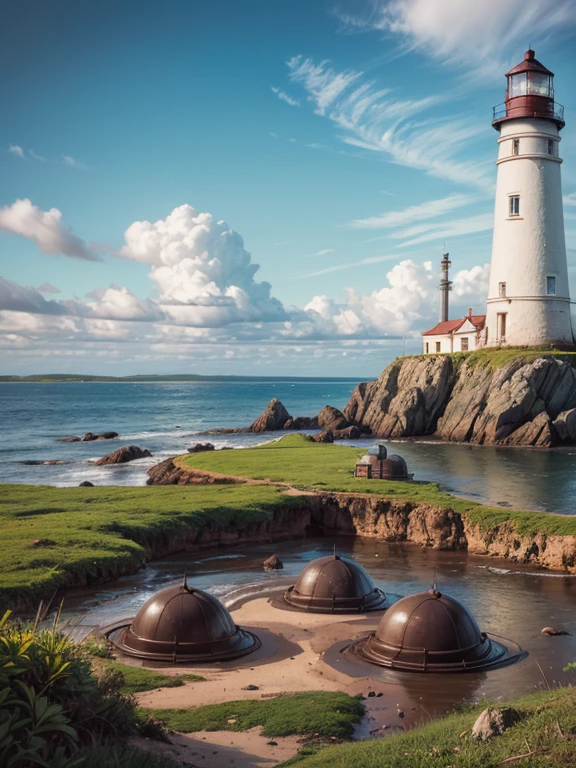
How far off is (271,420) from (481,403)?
A: 106 ft

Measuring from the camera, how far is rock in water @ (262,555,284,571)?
106ft

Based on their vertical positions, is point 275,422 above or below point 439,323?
below

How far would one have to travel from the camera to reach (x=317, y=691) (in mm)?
18297

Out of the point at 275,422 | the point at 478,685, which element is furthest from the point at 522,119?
the point at 478,685

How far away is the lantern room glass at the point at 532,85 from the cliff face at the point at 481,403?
83.5 ft

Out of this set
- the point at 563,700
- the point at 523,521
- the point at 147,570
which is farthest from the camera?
the point at 523,521

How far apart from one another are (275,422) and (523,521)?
228 feet

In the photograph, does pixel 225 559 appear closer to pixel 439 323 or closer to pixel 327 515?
pixel 327 515

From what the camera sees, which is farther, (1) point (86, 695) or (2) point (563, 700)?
(2) point (563, 700)

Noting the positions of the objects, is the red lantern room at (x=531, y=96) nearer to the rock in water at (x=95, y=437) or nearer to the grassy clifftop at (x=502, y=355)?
the grassy clifftop at (x=502, y=355)

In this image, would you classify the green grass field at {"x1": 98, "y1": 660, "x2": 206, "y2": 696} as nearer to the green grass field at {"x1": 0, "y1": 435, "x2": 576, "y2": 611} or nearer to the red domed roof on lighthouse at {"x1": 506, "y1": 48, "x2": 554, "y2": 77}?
the green grass field at {"x1": 0, "y1": 435, "x2": 576, "y2": 611}

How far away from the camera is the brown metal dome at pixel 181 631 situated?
20.6m

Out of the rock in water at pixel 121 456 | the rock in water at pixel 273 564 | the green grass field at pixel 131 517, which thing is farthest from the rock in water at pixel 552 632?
the rock in water at pixel 121 456

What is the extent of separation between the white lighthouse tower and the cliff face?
19.0 feet
